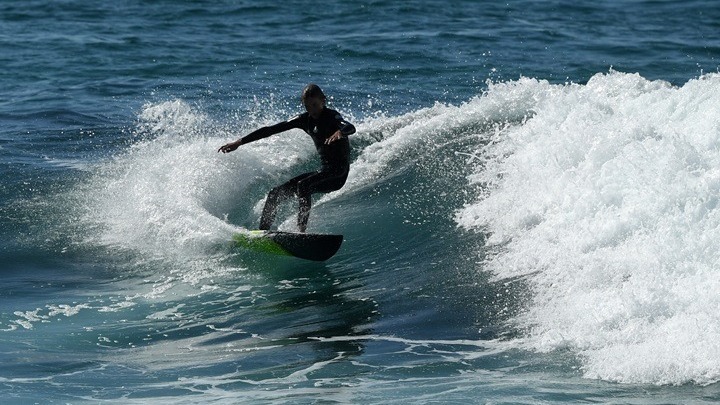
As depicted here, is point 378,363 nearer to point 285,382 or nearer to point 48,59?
point 285,382

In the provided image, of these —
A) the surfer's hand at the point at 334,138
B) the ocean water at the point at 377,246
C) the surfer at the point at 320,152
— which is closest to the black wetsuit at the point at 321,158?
the surfer at the point at 320,152

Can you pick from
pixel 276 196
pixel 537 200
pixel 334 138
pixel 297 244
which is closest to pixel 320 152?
pixel 276 196

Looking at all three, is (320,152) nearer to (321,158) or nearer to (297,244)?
(321,158)

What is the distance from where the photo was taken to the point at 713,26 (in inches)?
912

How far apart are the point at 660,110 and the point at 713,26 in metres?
13.6

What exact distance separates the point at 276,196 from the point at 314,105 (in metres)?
1.03

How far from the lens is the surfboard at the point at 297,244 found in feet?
32.5

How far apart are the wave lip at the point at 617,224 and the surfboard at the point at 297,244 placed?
147 cm

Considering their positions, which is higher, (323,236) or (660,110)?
(660,110)

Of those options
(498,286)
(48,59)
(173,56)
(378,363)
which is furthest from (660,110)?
(48,59)

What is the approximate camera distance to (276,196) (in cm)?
1026

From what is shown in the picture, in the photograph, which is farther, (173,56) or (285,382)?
(173,56)

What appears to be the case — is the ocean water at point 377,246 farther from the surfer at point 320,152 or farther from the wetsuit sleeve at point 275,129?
the wetsuit sleeve at point 275,129

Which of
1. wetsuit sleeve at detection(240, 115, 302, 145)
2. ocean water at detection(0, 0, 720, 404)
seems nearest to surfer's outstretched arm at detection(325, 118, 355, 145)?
wetsuit sleeve at detection(240, 115, 302, 145)
